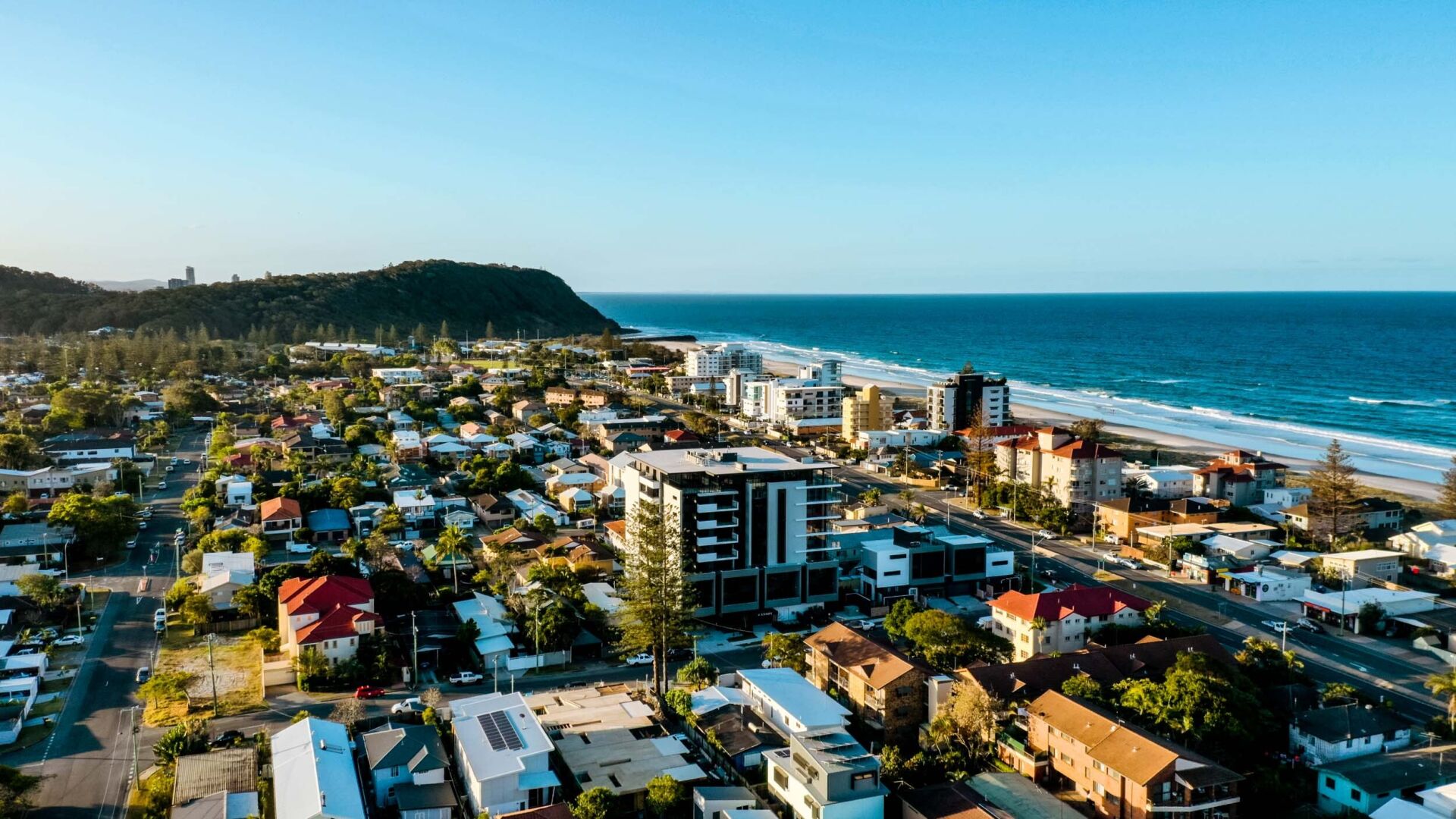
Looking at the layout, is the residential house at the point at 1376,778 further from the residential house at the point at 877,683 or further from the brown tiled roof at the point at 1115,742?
the residential house at the point at 877,683

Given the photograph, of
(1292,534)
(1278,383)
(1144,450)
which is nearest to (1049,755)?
(1292,534)

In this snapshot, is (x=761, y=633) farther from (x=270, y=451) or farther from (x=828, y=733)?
(x=270, y=451)

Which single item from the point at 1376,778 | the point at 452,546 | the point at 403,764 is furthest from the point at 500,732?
the point at 1376,778

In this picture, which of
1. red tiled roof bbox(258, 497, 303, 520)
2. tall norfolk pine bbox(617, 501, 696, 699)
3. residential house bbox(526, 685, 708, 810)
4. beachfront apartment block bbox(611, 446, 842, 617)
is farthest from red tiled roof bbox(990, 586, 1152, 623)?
red tiled roof bbox(258, 497, 303, 520)

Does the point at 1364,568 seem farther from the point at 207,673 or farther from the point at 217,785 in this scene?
the point at 207,673

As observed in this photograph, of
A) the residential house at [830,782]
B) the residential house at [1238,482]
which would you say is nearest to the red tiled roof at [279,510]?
the residential house at [830,782]
